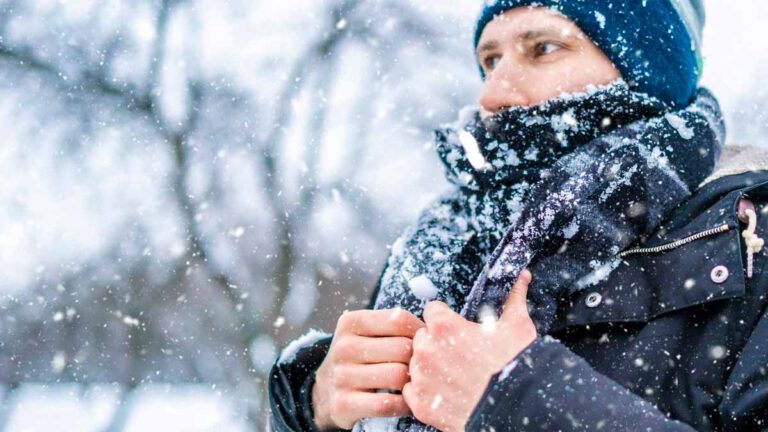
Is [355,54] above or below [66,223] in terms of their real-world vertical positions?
above

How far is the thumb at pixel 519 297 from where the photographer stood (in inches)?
49.3

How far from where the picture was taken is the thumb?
49.3 inches

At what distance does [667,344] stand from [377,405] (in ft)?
2.02

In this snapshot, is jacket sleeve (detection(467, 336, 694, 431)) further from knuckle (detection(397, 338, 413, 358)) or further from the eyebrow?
the eyebrow

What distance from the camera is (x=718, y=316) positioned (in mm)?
1242

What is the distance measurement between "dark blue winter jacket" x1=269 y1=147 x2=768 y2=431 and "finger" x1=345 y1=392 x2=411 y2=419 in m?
0.25

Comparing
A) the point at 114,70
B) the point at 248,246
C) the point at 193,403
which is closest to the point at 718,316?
the point at 248,246

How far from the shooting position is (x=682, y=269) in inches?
51.9

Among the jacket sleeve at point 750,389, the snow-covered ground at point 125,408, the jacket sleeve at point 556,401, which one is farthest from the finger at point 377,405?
the snow-covered ground at point 125,408

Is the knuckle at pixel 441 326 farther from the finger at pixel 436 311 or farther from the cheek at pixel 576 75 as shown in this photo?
the cheek at pixel 576 75

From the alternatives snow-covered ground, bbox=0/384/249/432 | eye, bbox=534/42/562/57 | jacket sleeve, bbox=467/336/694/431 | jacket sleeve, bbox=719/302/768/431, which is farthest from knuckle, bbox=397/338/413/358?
snow-covered ground, bbox=0/384/249/432

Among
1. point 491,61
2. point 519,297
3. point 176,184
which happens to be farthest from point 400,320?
point 176,184

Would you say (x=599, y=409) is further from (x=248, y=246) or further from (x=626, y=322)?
(x=248, y=246)

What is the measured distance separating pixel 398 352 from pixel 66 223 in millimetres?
6347
